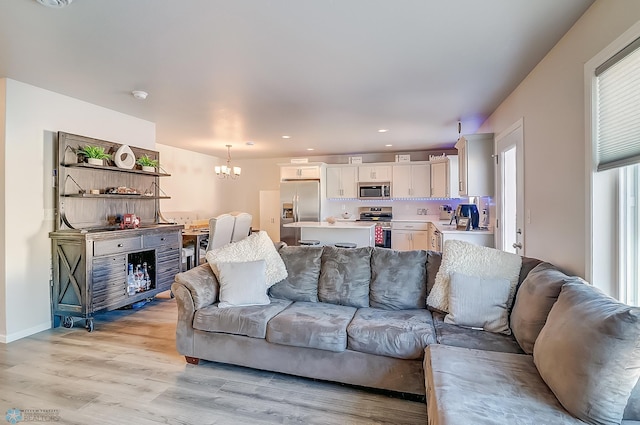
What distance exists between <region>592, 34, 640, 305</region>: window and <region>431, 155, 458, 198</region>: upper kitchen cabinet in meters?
4.39

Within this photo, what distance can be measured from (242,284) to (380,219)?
16.3 ft

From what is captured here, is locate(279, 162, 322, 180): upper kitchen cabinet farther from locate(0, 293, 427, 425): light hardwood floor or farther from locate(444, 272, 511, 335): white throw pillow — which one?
locate(444, 272, 511, 335): white throw pillow

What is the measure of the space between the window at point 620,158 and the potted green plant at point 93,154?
4369mm

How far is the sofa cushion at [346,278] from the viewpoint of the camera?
268 centimetres

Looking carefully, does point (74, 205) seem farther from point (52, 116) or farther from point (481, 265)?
point (481, 265)

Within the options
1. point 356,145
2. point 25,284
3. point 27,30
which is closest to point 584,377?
point 27,30

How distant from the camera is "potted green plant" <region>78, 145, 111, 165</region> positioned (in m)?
3.43

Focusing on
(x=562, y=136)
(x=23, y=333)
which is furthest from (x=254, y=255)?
(x=562, y=136)

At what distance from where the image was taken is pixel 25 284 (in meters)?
3.11

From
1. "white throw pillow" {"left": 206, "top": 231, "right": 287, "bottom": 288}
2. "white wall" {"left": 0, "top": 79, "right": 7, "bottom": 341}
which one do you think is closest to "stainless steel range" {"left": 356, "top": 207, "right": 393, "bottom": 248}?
"white throw pillow" {"left": 206, "top": 231, "right": 287, "bottom": 288}

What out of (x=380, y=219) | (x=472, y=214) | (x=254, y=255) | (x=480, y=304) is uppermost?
(x=472, y=214)

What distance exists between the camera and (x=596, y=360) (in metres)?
1.22

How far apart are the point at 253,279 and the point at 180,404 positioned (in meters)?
0.97

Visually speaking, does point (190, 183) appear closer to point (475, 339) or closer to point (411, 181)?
point (411, 181)
